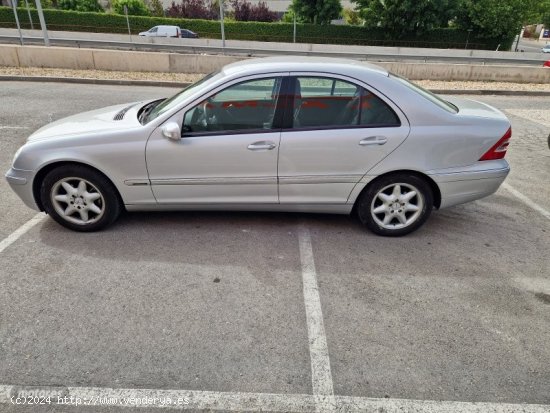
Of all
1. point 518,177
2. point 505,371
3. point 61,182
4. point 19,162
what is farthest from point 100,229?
point 518,177

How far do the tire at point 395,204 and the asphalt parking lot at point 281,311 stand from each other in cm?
14

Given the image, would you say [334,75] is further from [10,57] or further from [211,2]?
[211,2]

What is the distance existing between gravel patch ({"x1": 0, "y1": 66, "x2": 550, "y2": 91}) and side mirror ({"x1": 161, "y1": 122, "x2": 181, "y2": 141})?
9.76 metres

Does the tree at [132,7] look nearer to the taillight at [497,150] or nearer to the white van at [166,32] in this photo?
the white van at [166,32]

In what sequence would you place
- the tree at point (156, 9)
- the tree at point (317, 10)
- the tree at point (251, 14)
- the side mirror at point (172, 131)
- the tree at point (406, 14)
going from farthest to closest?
the tree at point (156, 9), the tree at point (251, 14), the tree at point (317, 10), the tree at point (406, 14), the side mirror at point (172, 131)

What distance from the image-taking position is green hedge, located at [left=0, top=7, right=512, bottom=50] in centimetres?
3225

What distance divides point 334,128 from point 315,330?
1734mm

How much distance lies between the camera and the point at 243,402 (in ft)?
7.09

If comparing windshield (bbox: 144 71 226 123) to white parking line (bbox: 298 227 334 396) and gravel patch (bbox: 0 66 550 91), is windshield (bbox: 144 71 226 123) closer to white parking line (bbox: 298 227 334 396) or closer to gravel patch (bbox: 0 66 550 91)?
white parking line (bbox: 298 227 334 396)

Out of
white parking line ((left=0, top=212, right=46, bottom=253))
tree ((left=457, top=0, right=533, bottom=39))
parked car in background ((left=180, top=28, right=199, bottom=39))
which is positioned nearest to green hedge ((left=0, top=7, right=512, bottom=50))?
tree ((left=457, top=0, right=533, bottom=39))

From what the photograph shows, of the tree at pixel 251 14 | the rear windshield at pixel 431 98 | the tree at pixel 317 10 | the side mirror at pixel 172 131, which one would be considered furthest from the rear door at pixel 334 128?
the tree at pixel 251 14

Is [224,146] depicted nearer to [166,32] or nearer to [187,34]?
[166,32]

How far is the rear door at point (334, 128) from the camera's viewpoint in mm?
3455

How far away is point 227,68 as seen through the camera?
3.81 metres
